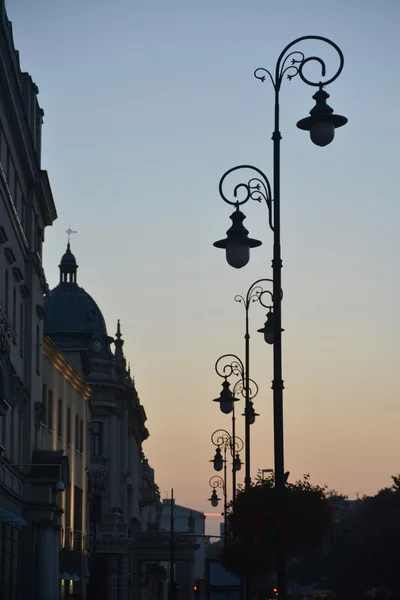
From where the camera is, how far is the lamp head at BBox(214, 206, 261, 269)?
63.2 ft

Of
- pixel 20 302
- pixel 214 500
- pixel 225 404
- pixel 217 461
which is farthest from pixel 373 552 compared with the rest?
pixel 225 404

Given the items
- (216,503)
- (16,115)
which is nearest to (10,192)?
(16,115)

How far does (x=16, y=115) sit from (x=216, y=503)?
35.0 m

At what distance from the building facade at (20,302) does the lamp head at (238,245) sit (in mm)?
10861

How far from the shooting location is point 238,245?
19.3 m

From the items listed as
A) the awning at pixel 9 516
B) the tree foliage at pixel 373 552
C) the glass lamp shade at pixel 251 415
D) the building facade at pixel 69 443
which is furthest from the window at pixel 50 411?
the tree foliage at pixel 373 552

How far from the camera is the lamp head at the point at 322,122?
17.6 m

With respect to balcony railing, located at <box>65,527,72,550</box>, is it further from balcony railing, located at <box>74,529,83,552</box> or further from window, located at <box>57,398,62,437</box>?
window, located at <box>57,398,62,437</box>

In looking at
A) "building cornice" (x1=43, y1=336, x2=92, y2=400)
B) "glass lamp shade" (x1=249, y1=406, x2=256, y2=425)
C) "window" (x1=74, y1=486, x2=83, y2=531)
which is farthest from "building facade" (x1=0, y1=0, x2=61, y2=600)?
"window" (x1=74, y1=486, x2=83, y2=531)

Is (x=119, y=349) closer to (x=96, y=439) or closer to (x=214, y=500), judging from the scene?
(x=96, y=439)

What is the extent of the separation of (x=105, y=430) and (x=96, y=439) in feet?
3.05

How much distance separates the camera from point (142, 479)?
4761 inches

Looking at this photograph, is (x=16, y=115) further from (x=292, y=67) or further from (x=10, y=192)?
(x=292, y=67)

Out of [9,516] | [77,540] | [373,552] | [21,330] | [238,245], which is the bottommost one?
[373,552]
